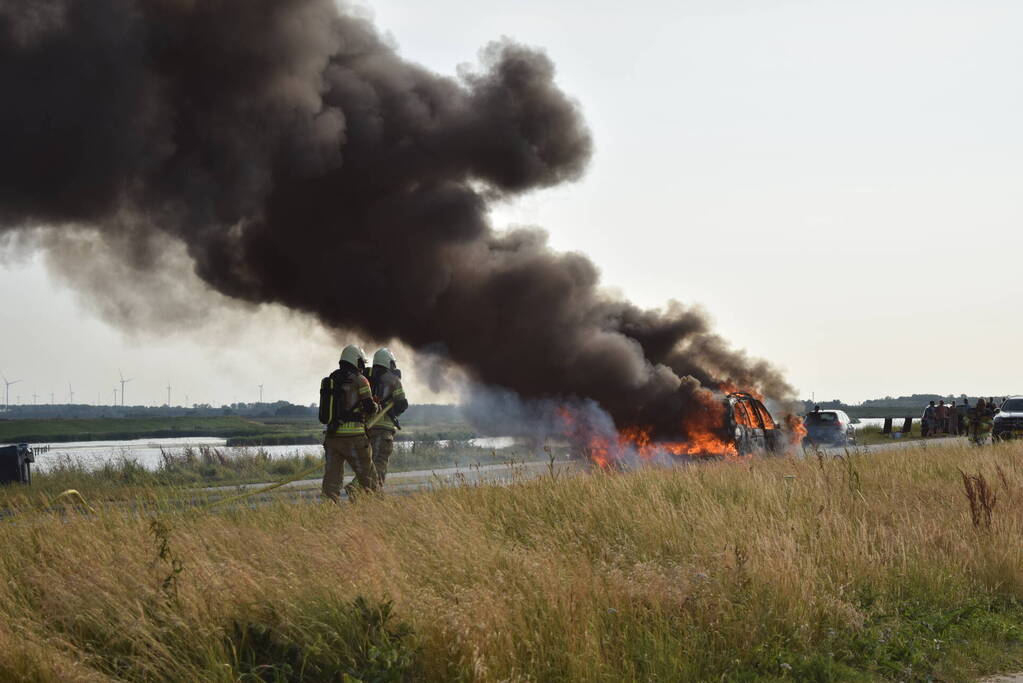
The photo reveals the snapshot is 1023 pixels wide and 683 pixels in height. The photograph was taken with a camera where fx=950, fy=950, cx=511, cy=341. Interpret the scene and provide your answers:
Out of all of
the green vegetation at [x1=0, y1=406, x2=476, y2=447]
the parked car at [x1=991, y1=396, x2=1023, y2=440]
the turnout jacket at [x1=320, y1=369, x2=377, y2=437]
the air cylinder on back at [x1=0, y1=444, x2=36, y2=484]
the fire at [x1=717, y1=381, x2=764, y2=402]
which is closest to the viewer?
the turnout jacket at [x1=320, y1=369, x2=377, y2=437]

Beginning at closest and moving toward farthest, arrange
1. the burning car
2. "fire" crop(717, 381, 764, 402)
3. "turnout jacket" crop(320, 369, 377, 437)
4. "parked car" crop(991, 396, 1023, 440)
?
"turnout jacket" crop(320, 369, 377, 437) < the burning car < "fire" crop(717, 381, 764, 402) < "parked car" crop(991, 396, 1023, 440)

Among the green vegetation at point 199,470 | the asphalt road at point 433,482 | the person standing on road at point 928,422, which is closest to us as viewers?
the asphalt road at point 433,482

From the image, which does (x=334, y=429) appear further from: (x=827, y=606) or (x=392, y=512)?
(x=827, y=606)

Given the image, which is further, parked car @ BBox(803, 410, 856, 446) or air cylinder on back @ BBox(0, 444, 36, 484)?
parked car @ BBox(803, 410, 856, 446)

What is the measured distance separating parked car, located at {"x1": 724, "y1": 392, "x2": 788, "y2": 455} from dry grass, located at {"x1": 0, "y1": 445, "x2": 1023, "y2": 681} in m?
8.86

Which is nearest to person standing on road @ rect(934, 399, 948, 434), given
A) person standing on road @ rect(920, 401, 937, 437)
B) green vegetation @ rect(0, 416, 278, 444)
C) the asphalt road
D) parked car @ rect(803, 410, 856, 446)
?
person standing on road @ rect(920, 401, 937, 437)

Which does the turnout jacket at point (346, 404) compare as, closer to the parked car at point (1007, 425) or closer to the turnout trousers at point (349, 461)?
the turnout trousers at point (349, 461)

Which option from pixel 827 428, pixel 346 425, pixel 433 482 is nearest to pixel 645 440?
pixel 346 425

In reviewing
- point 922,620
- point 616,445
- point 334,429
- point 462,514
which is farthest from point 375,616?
point 616,445

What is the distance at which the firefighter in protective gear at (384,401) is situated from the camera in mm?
12391

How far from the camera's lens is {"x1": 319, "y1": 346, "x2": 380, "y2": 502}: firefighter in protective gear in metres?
11.6

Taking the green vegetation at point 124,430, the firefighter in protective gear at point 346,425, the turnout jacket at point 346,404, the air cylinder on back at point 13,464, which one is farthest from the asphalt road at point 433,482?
the green vegetation at point 124,430

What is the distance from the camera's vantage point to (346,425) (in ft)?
37.9

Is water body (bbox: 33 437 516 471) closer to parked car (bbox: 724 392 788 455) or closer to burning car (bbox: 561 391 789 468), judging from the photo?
burning car (bbox: 561 391 789 468)
